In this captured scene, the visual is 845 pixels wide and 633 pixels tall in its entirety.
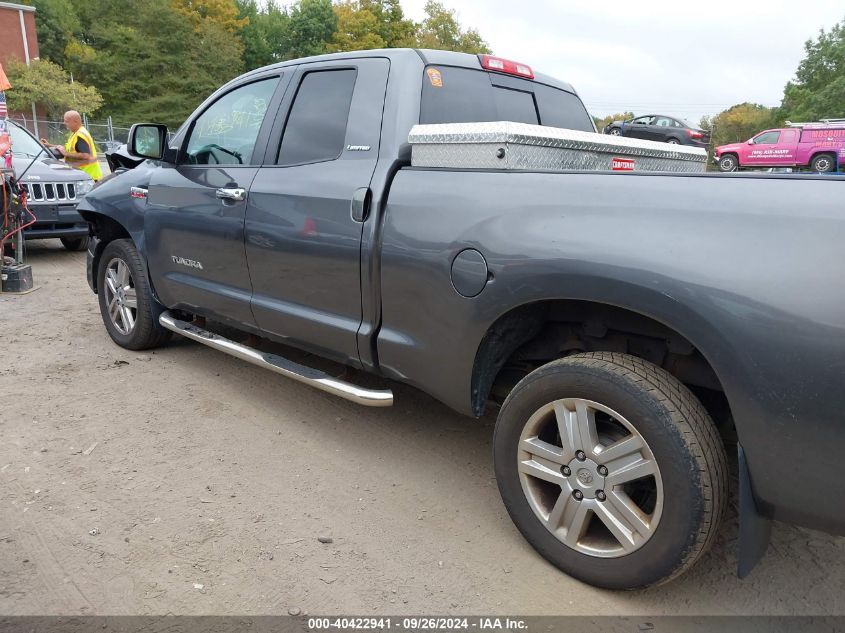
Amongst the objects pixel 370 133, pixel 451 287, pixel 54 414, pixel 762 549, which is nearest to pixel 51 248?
pixel 54 414

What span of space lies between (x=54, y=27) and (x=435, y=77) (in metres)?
58.7

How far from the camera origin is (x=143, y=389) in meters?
4.05

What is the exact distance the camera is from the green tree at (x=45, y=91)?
3525cm

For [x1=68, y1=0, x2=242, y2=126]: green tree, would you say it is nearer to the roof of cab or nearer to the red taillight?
the roof of cab

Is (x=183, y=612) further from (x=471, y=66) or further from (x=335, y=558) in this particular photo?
(x=471, y=66)

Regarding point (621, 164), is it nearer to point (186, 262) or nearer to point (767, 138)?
point (186, 262)

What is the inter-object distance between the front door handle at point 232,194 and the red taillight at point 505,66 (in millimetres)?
1467

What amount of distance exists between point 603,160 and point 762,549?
69.5 inches

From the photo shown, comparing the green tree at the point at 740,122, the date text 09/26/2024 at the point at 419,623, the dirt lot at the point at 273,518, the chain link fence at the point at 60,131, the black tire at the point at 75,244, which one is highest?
the green tree at the point at 740,122

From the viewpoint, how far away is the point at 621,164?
3041 millimetres

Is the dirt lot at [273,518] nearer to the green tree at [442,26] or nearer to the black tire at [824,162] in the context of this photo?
the black tire at [824,162]

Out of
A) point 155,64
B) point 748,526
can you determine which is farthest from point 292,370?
point 155,64

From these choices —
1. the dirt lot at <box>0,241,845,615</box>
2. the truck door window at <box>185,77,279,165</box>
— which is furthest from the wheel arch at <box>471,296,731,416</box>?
the truck door window at <box>185,77,279,165</box>

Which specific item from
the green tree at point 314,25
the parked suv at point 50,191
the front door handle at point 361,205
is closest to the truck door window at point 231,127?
the front door handle at point 361,205
